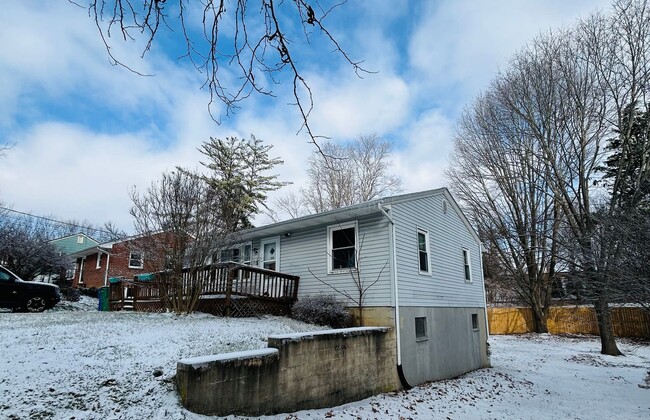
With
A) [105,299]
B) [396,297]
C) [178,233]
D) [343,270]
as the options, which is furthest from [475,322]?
[105,299]

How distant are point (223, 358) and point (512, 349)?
1777cm

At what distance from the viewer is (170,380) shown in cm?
493

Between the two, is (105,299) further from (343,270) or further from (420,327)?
(420,327)

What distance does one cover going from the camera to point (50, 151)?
498 cm

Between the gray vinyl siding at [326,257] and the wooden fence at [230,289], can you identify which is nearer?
the wooden fence at [230,289]

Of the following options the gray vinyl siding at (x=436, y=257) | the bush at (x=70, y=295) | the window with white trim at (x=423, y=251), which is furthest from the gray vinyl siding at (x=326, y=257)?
the bush at (x=70, y=295)

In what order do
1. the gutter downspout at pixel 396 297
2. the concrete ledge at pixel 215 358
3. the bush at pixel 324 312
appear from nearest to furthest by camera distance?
the concrete ledge at pixel 215 358, the gutter downspout at pixel 396 297, the bush at pixel 324 312

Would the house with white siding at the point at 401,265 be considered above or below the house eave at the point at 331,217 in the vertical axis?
below

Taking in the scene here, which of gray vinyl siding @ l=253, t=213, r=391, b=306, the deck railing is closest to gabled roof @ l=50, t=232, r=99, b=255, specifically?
the deck railing

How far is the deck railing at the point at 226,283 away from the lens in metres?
9.37

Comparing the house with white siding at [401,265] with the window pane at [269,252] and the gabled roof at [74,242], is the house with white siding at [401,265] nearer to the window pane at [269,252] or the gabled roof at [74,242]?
the window pane at [269,252]

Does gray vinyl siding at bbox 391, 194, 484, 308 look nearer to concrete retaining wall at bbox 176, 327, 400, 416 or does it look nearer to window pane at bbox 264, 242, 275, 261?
concrete retaining wall at bbox 176, 327, 400, 416

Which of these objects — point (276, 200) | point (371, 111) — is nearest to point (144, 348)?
point (371, 111)

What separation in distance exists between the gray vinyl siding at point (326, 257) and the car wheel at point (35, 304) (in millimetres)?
7841
